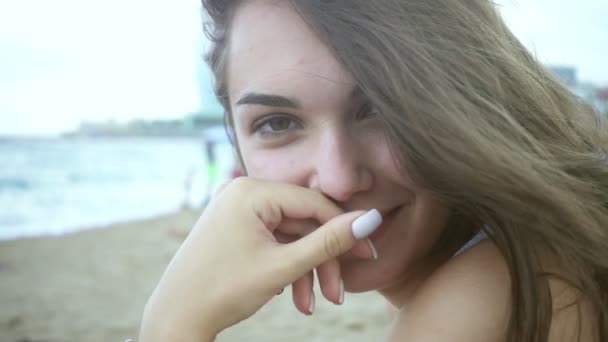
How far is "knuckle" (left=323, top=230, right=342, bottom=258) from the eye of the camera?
1.30 m

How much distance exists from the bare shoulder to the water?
47.8 ft

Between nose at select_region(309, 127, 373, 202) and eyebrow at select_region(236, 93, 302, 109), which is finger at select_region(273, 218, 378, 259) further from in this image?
eyebrow at select_region(236, 93, 302, 109)

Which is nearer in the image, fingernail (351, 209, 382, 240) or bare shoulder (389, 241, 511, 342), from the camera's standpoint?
bare shoulder (389, 241, 511, 342)

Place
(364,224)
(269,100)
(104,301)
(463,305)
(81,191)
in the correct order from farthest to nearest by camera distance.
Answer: (81,191)
(104,301)
(269,100)
(364,224)
(463,305)

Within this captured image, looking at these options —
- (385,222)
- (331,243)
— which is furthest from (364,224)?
(385,222)

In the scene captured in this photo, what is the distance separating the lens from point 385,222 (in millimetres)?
1521

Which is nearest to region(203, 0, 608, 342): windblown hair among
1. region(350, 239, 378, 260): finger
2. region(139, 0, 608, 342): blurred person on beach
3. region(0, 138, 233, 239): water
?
region(139, 0, 608, 342): blurred person on beach

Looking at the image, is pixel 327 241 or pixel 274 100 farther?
pixel 274 100

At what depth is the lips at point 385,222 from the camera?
1.51 metres

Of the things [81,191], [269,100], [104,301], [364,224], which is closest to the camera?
[364,224]

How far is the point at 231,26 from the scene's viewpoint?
177 centimetres

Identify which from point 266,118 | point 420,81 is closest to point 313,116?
point 266,118

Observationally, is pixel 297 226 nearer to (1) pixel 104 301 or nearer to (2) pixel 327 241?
(2) pixel 327 241

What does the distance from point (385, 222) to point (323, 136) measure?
34 cm
